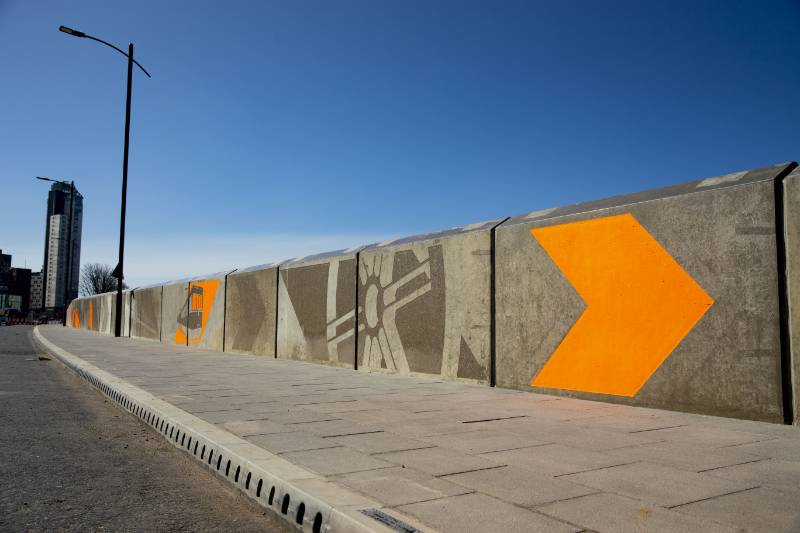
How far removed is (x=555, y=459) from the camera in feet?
12.2

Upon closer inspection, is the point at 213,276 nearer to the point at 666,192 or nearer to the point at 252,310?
the point at 252,310

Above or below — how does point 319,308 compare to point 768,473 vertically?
above

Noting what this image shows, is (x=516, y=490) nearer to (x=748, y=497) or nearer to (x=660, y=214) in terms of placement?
(x=748, y=497)

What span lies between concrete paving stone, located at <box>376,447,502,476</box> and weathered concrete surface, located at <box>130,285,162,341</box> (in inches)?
812

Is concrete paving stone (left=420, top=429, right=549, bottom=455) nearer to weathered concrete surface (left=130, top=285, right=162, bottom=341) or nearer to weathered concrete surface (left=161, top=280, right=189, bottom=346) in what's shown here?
weathered concrete surface (left=161, top=280, right=189, bottom=346)

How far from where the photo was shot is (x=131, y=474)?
395cm

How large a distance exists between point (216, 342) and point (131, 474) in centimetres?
1328

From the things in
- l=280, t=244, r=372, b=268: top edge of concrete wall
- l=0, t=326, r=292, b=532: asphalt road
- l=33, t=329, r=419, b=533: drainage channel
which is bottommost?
l=0, t=326, r=292, b=532: asphalt road

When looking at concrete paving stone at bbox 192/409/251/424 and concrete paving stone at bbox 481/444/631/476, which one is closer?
concrete paving stone at bbox 481/444/631/476

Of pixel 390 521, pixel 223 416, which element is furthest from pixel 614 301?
pixel 390 521

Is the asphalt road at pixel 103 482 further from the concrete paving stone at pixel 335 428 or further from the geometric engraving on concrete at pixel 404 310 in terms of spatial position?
→ the geometric engraving on concrete at pixel 404 310

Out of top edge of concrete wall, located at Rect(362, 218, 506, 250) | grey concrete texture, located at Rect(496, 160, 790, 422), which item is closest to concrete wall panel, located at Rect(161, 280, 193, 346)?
top edge of concrete wall, located at Rect(362, 218, 506, 250)

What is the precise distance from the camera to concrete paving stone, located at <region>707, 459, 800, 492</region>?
10.4 feet

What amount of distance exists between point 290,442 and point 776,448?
3.37 meters
